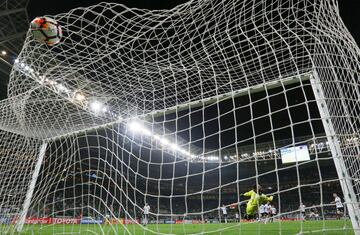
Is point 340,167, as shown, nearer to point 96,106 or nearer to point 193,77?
point 193,77

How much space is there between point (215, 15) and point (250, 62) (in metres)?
0.96

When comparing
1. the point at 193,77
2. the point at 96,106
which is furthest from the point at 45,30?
the point at 96,106

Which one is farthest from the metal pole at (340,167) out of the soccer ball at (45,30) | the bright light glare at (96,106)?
the bright light glare at (96,106)

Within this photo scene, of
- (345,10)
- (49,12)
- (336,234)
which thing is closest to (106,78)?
(336,234)

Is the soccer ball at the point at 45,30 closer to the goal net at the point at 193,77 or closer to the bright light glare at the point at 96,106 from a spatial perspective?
the goal net at the point at 193,77

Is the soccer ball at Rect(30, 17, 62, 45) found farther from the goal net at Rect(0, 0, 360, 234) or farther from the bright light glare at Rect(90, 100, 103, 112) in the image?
the bright light glare at Rect(90, 100, 103, 112)

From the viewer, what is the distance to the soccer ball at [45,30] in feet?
13.7

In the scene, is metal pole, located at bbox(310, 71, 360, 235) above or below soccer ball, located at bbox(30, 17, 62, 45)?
below

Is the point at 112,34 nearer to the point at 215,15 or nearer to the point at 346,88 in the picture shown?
the point at 215,15

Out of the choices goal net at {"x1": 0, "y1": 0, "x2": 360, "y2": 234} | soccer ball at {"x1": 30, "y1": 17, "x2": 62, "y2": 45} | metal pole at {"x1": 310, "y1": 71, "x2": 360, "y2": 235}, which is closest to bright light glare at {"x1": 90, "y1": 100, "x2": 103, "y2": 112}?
goal net at {"x1": 0, "y1": 0, "x2": 360, "y2": 234}

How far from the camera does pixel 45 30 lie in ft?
13.8

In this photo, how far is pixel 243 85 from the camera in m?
5.69

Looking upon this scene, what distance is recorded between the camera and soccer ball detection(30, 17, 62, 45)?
13.7 feet

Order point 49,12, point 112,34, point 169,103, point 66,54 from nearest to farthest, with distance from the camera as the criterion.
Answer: point 112,34 < point 66,54 < point 169,103 < point 49,12
